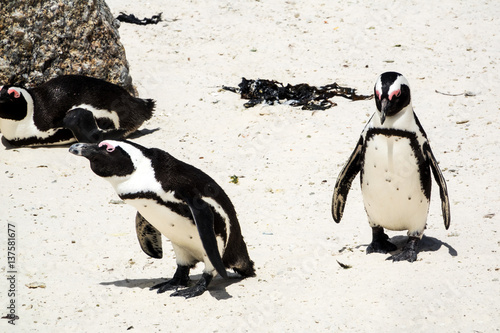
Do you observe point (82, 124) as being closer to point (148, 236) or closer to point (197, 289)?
point (148, 236)

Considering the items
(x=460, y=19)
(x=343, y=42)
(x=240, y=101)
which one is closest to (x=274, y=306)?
(x=240, y=101)

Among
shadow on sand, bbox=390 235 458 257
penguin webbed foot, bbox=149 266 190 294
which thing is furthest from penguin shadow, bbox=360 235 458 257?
penguin webbed foot, bbox=149 266 190 294

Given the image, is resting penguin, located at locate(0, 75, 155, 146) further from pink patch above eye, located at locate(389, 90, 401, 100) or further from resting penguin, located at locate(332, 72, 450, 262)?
pink patch above eye, located at locate(389, 90, 401, 100)

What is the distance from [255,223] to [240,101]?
8.52ft

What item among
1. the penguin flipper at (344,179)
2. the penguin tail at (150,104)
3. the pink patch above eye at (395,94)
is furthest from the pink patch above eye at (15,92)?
the pink patch above eye at (395,94)

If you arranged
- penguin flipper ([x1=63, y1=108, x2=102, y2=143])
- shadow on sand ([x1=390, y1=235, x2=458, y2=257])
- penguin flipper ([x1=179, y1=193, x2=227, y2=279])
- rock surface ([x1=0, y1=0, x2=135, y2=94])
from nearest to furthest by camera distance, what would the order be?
1. penguin flipper ([x1=179, y1=193, x2=227, y2=279])
2. shadow on sand ([x1=390, y1=235, x2=458, y2=257])
3. penguin flipper ([x1=63, y1=108, x2=102, y2=143])
4. rock surface ([x1=0, y1=0, x2=135, y2=94])

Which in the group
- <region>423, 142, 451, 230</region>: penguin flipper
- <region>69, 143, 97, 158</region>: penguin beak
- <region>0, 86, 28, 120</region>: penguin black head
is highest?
<region>69, 143, 97, 158</region>: penguin beak

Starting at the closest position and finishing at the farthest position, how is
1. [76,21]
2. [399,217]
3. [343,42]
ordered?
[399,217]
[76,21]
[343,42]

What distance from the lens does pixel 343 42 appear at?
8.95 m

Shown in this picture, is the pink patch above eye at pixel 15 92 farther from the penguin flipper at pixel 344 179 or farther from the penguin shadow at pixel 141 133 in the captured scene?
the penguin flipper at pixel 344 179

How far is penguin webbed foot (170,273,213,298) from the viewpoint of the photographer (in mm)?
3824

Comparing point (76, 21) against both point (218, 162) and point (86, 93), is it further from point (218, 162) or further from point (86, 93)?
point (218, 162)

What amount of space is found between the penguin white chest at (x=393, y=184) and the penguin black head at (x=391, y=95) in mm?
185

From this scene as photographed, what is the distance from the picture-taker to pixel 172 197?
12.1 feet
